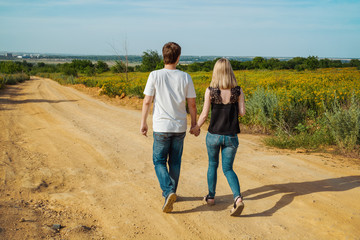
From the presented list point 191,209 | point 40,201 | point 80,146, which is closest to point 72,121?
point 80,146

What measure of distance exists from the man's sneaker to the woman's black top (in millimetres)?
874

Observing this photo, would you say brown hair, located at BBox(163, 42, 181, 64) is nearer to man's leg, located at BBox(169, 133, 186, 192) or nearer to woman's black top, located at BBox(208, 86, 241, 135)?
woman's black top, located at BBox(208, 86, 241, 135)

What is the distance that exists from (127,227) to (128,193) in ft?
3.07

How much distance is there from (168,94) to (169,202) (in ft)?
4.08

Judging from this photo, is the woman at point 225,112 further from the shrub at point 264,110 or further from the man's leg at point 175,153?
the shrub at point 264,110

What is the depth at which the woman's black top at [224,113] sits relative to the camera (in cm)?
337

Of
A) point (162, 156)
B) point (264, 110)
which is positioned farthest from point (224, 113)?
point (264, 110)

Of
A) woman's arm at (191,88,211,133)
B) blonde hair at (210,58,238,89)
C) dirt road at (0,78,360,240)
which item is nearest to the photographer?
dirt road at (0,78,360,240)

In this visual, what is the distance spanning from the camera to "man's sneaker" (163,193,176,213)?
343 centimetres

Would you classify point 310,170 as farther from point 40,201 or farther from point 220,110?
point 40,201

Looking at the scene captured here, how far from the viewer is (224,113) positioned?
134 inches

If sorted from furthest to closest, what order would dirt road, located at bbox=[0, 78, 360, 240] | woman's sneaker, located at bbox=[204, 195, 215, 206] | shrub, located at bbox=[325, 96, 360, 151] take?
shrub, located at bbox=[325, 96, 360, 151] → woman's sneaker, located at bbox=[204, 195, 215, 206] → dirt road, located at bbox=[0, 78, 360, 240]

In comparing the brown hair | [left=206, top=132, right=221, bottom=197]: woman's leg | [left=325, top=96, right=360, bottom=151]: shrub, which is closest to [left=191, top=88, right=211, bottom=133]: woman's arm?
[left=206, top=132, right=221, bottom=197]: woman's leg

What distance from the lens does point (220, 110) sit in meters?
3.43
